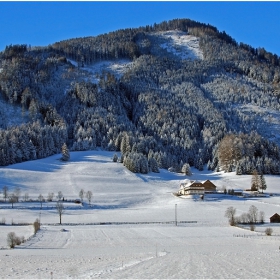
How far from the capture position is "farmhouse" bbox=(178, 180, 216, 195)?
338 feet

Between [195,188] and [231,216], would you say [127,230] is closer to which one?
[231,216]

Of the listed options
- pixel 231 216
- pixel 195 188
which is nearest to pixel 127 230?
pixel 231 216

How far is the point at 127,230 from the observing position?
59.6 m

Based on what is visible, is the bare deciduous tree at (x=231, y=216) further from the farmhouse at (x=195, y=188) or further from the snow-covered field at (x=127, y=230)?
the farmhouse at (x=195, y=188)

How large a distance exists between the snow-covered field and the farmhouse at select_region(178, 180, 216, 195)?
142 inches

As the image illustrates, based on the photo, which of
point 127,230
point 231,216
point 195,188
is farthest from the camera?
point 195,188

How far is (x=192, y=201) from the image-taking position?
313 ft

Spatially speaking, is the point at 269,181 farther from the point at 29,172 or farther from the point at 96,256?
the point at 96,256

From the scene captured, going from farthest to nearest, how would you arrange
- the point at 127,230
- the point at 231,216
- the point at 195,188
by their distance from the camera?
1. the point at 195,188
2. the point at 231,216
3. the point at 127,230

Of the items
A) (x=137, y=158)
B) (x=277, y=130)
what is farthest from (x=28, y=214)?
(x=277, y=130)

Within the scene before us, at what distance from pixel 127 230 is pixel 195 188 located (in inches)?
1856

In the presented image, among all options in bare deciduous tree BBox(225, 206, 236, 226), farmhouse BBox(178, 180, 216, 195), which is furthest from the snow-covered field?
farmhouse BBox(178, 180, 216, 195)

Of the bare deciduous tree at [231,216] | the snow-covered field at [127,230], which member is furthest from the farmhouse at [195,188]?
the bare deciduous tree at [231,216]

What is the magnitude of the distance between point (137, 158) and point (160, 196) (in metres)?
28.0
